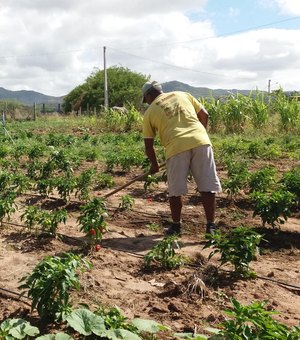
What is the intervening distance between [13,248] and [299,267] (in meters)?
2.80

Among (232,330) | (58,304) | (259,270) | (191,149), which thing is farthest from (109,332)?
(191,149)

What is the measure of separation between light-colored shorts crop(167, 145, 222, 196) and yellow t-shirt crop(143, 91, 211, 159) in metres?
0.08

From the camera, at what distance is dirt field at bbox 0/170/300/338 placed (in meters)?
3.36

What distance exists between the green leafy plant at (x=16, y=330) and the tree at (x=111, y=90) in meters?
36.7

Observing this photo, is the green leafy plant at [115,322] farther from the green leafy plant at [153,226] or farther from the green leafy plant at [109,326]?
the green leafy plant at [153,226]

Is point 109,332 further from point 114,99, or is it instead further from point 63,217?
point 114,99

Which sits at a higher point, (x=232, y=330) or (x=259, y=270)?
(x=232, y=330)

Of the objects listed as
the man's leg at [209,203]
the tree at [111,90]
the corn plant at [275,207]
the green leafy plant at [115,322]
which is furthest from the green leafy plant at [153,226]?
the tree at [111,90]

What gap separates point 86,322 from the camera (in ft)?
9.14

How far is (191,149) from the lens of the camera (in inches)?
195

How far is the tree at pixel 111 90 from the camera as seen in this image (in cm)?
4012

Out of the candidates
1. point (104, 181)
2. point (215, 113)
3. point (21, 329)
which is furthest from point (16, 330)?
point (215, 113)

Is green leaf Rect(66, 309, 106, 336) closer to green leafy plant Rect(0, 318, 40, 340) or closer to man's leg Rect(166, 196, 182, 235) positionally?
green leafy plant Rect(0, 318, 40, 340)

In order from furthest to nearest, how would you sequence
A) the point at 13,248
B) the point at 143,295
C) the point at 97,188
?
the point at 97,188, the point at 13,248, the point at 143,295
